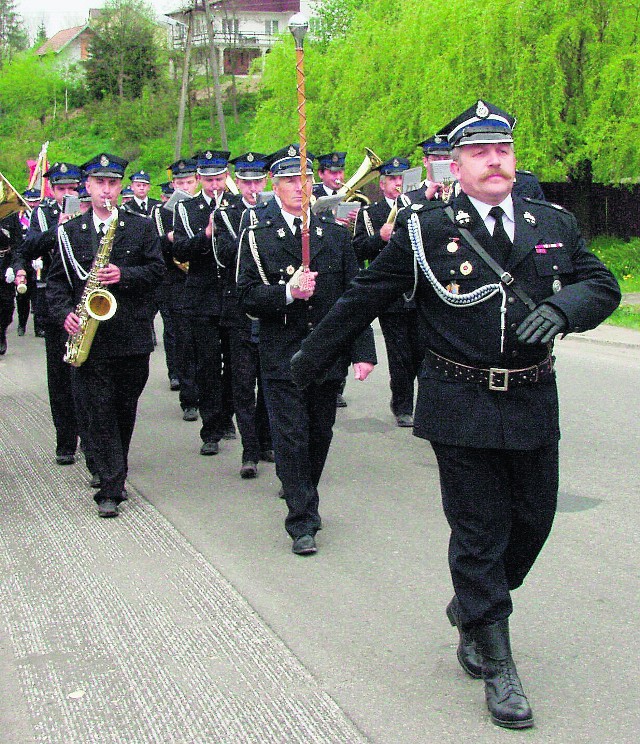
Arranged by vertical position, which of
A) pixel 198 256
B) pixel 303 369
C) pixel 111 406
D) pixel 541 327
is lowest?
pixel 111 406

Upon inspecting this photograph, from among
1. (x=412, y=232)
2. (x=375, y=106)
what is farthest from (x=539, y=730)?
(x=375, y=106)

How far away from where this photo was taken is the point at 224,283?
8836 millimetres

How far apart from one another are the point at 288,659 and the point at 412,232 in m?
1.79

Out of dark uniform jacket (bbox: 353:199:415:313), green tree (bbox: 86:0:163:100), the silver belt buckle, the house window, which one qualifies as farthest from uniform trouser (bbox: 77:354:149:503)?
green tree (bbox: 86:0:163:100)

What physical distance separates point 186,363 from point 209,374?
129 cm

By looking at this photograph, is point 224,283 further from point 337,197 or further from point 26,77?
point 26,77

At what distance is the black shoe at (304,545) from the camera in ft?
20.1

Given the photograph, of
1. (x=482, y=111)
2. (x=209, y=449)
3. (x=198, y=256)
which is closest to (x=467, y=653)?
(x=482, y=111)

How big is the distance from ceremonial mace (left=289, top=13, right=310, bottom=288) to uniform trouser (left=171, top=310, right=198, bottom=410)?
12.9ft

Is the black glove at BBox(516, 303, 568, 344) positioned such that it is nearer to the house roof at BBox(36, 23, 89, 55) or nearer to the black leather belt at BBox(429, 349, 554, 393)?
the black leather belt at BBox(429, 349, 554, 393)

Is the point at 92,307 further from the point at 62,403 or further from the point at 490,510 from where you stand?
the point at 490,510

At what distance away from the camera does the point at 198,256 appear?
363 inches

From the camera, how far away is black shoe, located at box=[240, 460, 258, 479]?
8023mm

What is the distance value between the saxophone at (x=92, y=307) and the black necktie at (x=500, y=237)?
11.7 ft
